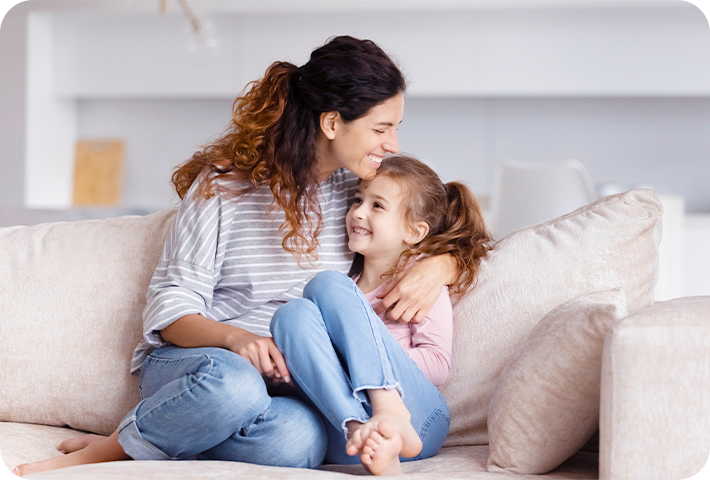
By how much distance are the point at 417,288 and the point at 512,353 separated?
0.22 meters

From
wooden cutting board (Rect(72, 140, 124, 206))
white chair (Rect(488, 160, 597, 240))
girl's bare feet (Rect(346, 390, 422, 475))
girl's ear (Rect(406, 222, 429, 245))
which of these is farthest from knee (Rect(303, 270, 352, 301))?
wooden cutting board (Rect(72, 140, 124, 206))

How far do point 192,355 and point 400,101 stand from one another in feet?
2.20

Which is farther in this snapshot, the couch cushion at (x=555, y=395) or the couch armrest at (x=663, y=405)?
the couch cushion at (x=555, y=395)

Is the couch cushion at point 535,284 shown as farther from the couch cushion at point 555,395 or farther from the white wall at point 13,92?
the white wall at point 13,92

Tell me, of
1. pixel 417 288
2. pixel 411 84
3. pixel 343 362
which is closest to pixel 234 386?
pixel 343 362

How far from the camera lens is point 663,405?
86 centimetres

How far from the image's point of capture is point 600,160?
167 inches

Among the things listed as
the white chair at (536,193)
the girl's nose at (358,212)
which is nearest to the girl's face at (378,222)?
the girl's nose at (358,212)

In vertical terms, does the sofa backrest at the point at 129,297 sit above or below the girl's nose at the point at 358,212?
below

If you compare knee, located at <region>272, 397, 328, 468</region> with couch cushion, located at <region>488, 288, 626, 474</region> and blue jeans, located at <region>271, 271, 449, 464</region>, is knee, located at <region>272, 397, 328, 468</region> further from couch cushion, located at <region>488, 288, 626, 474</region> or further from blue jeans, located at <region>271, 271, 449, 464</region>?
couch cushion, located at <region>488, 288, 626, 474</region>

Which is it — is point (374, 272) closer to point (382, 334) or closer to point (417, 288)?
point (417, 288)

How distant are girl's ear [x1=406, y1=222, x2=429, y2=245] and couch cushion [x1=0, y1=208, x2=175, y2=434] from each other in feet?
1.83

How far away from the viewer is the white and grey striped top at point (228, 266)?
50.0 inches

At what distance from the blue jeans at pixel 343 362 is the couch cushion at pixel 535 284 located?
3.8 inches
